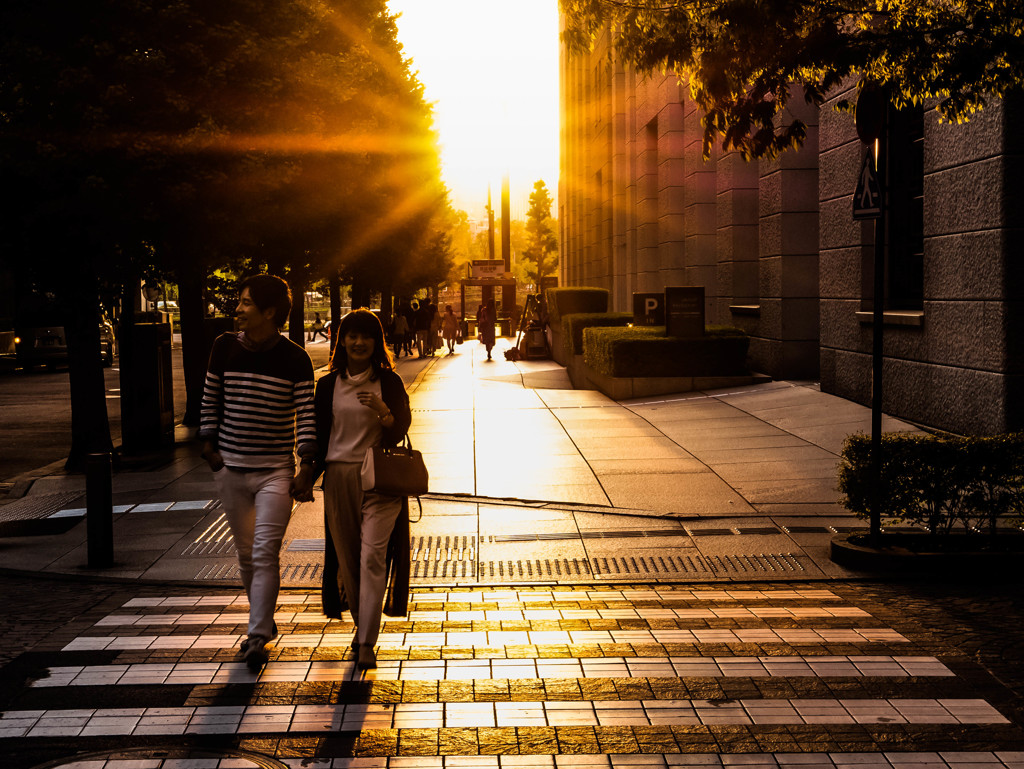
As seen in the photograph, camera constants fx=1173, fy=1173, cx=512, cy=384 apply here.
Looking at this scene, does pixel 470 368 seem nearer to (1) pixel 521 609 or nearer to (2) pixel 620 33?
(2) pixel 620 33

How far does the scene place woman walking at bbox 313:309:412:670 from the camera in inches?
221

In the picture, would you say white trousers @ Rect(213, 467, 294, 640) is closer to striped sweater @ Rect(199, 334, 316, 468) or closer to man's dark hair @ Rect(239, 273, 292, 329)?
striped sweater @ Rect(199, 334, 316, 468)

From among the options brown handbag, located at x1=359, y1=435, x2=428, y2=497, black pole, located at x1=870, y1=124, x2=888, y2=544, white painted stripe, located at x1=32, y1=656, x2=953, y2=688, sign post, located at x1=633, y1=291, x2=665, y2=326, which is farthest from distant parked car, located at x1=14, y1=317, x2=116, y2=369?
brown handbag, located at x1=359, y1=435, x2=428, y2=497

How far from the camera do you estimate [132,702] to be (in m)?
5.13

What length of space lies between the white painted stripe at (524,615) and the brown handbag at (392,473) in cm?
136

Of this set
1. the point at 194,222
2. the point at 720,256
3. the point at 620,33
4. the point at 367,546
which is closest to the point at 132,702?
the point at 367,546

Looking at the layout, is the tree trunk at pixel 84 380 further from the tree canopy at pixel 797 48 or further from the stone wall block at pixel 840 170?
the stone wall block at pixel 840 170

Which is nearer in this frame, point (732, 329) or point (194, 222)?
point (194, 222)

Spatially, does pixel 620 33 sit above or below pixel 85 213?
above

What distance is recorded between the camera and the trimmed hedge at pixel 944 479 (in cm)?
779

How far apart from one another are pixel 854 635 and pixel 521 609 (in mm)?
1888

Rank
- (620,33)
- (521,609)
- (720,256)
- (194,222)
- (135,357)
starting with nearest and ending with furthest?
(521,609) < (620,33) < (194,222) < (135,357) < (720,256)

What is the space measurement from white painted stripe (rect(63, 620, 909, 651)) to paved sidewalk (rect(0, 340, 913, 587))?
146cm

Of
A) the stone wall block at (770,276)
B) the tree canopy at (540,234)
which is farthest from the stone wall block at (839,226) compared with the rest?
the tree canopy at (540,234)
